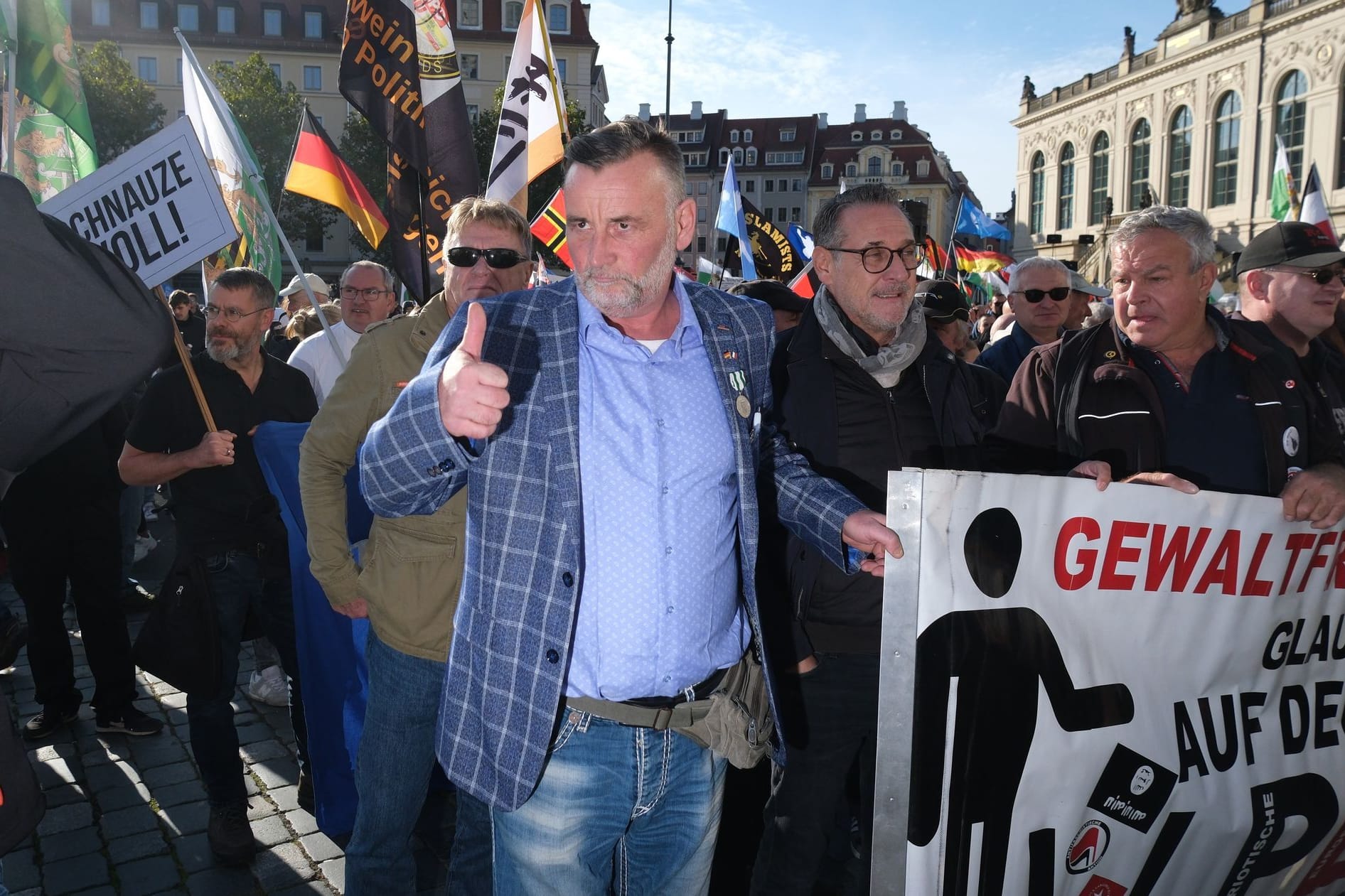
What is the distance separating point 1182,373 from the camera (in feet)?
10.2

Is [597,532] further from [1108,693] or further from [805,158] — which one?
[805,158]

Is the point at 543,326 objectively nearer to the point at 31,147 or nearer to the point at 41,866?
the point at 41,866

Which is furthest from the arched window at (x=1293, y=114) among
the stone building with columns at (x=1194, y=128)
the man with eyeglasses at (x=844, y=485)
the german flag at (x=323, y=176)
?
the man with eyeglasses at (x=844, y=485)

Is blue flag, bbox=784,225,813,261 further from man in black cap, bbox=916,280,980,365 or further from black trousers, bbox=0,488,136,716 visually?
black trousers, bbox=0,488,136,716

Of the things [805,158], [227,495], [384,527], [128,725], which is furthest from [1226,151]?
[384,527]

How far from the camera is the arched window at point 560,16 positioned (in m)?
60.0

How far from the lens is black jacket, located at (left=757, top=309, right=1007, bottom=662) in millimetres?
2930

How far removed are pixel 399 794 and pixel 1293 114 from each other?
53178mm

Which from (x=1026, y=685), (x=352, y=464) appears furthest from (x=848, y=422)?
(x=352, y=464)

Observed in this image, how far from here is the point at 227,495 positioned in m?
3.79

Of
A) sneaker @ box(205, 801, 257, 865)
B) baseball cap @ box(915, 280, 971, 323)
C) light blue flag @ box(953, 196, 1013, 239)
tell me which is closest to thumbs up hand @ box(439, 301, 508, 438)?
sneaker @ box(205, 801, 257, 865)

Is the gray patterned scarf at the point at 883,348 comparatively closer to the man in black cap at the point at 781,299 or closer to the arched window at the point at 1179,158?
the man in black cap at the point at 781,299

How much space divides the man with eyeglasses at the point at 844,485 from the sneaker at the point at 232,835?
190 cm

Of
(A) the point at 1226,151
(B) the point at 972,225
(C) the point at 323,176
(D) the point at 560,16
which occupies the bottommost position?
(C) the point at 323,176
